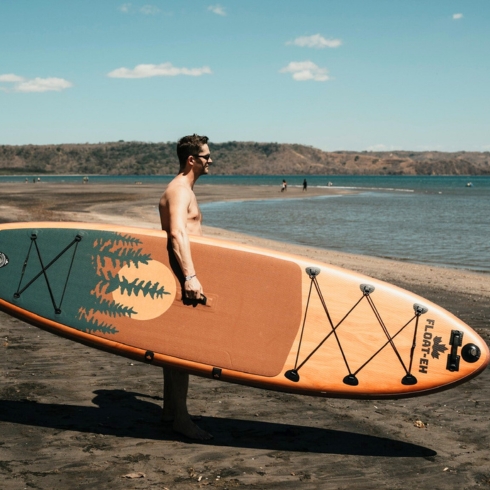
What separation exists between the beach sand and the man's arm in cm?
118

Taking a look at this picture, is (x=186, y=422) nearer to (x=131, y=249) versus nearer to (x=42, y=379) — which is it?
(x=131, y=249)

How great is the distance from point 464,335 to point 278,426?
151 centimetres

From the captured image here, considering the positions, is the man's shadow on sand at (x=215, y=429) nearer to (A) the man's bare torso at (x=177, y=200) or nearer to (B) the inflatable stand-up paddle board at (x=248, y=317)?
(B) the inflatable stand-up paddle board at (x=248, y=317)

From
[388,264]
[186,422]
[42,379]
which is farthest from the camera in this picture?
[388,264]

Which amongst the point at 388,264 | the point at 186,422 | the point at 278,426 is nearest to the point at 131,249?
the point at 186,422

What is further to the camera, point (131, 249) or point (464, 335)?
point (131, 249)

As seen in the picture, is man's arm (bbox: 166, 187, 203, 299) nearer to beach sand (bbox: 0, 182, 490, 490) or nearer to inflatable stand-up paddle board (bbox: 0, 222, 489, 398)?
inflatable stand-up paddle board (bbox: 0, 222, 489, 398)

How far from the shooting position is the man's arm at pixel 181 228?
13.3 ft

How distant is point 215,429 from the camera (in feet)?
14.1

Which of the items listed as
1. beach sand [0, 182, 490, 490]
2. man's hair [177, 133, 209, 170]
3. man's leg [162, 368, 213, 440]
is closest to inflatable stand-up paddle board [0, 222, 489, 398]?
man's leg [162, 368, 213, 440]

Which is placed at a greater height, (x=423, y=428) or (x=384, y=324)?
(x=384, y=324)

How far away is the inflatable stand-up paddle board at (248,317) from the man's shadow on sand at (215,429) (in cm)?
32

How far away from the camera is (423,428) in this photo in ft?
14.6

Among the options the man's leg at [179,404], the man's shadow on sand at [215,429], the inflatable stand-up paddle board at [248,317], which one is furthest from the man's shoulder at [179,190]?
the man's shadow on sand at [215,429]
